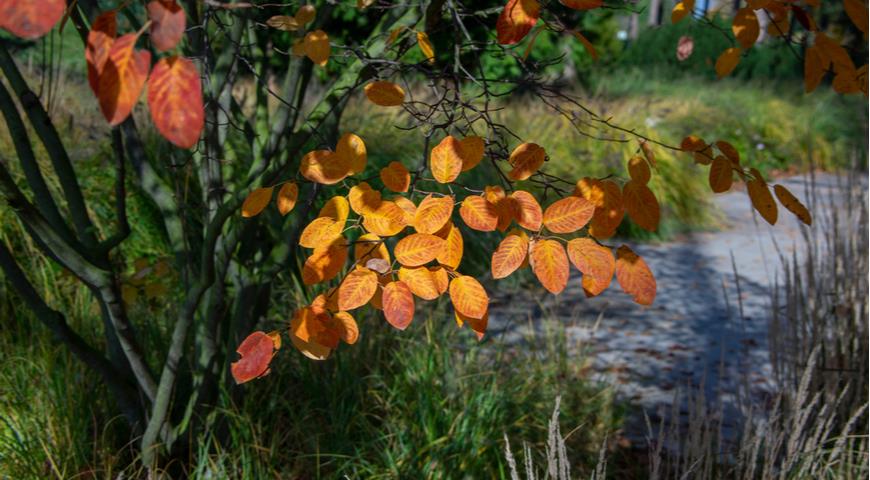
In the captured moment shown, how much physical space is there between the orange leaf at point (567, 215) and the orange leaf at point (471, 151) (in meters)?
0.16

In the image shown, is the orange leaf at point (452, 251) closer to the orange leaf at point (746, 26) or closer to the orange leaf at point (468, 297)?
the orange leaf at point (468, 297)

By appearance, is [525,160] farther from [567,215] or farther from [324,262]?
[324,262]

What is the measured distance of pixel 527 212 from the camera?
4.42 feet

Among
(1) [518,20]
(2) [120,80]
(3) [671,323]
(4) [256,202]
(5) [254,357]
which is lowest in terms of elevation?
(3) [671,323]

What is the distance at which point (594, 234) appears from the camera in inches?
56.1

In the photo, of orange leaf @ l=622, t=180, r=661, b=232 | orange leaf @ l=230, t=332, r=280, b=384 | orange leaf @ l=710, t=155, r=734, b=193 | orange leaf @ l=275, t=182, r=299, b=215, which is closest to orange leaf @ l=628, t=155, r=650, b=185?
orange leaf @ l=622, t=180, r=661, b=232

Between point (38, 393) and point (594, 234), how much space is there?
1893mm

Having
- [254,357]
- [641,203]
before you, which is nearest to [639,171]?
[641,203]

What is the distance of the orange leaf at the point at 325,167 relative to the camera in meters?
1.36

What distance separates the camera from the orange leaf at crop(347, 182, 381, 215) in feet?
4.47

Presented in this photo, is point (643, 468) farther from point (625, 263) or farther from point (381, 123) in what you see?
point (381, 123)

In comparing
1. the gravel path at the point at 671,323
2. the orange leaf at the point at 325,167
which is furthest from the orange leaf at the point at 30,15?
the gravel path at the point at 671,323

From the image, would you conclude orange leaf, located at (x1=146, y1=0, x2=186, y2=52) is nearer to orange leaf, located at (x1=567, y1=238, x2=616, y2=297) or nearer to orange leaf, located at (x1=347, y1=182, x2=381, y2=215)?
orange leaf, located at (x1=347, y1=182, x2=381, y2=215)

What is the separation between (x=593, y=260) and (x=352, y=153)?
0.42 metres
